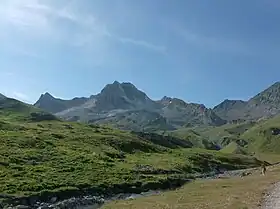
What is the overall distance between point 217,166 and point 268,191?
76817 millimetres

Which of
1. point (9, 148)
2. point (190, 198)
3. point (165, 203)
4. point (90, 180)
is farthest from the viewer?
point (9, 148)

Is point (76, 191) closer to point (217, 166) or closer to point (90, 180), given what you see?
point (90, 180)

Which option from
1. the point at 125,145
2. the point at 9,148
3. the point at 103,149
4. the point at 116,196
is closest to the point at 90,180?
the point at 116,196

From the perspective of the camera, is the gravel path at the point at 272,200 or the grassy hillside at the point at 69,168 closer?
the gravel path at the point at 272,200

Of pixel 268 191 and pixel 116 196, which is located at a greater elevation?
pixel 268 191

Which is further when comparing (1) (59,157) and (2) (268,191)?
(1) (59,157)

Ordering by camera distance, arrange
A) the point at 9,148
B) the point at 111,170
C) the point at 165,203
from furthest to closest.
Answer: the point at 9,148 → the point at 111,170 → the point at 165,203

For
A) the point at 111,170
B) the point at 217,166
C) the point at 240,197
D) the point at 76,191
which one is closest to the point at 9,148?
the point at 111,170

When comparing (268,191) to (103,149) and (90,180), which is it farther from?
(103,149)

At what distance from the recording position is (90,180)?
2776 inches

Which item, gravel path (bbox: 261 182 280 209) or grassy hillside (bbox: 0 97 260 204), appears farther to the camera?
grassy hillside (bbox: 0 97 260 204)

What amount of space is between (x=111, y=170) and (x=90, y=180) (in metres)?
12.0

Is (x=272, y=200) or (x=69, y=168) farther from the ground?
(x=272, y=200)

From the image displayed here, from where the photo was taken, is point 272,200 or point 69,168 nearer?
point 272,200
